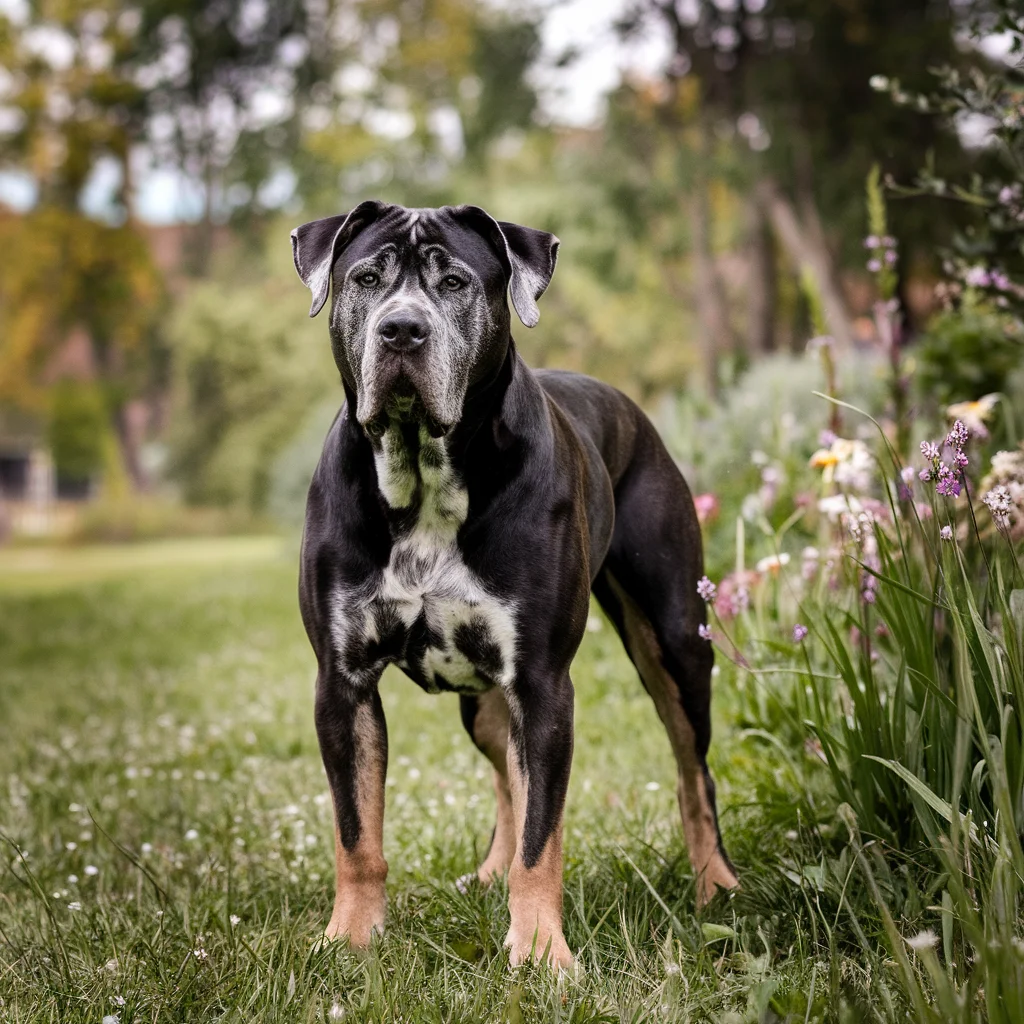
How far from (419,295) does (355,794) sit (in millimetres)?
1253

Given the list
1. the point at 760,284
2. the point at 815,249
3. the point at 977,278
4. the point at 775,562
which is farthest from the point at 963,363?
the point at 760,284

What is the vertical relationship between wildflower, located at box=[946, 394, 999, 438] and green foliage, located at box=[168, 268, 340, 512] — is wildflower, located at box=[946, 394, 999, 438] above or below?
above

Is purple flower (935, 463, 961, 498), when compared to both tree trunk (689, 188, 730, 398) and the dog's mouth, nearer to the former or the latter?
the dog's mouth

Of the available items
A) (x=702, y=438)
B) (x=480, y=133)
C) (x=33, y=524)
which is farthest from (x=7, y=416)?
(x=702, y=438)

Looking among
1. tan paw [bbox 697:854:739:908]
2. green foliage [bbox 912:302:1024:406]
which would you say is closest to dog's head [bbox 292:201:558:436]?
tan paw [bbox 697:854:739:908]

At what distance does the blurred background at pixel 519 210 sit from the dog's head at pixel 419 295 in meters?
1.67

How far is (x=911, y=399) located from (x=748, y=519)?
142cm

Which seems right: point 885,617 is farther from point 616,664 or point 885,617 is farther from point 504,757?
point 616,664

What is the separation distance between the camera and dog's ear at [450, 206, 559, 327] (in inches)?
120

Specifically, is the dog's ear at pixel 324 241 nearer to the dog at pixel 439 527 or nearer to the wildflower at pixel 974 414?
the dog at pixel 439 527

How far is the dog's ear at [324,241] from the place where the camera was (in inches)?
121

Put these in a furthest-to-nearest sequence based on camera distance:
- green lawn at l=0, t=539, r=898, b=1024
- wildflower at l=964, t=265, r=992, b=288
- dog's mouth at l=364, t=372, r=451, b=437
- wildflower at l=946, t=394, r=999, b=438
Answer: wildflower at l=946, t=394, r=999, b=438 < wildflower at l=964, t=265, r=992, b=288 < dog's mouth at l=364, t=372, r=451, b=437 < green lawn at l=0, t=539, r=898, b=1024

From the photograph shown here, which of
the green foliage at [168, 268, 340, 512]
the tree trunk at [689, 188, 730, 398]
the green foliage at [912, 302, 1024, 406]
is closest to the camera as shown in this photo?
the green foliage at [912, 302, 1024, 406]

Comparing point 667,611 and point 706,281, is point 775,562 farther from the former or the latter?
point 706,281
